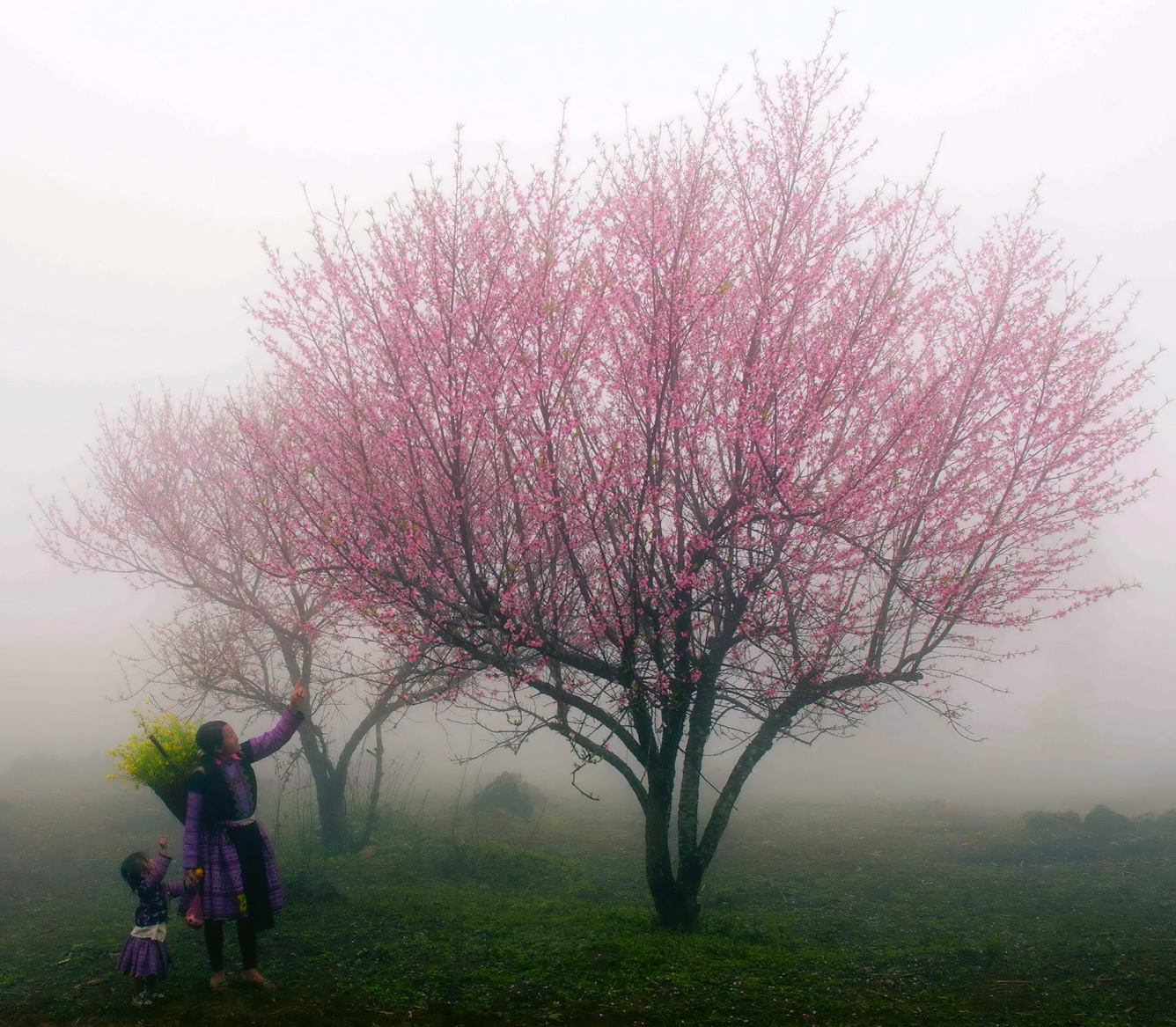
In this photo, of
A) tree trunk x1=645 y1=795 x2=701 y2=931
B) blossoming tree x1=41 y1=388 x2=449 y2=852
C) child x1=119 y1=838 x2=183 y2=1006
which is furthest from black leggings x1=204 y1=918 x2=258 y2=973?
blossoming tree x1=41 y1=388 x2=449 y2=852

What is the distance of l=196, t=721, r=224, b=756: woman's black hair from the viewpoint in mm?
6199

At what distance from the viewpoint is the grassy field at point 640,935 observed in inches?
233

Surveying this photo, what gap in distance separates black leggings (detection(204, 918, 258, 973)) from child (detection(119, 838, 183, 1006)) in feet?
1.17

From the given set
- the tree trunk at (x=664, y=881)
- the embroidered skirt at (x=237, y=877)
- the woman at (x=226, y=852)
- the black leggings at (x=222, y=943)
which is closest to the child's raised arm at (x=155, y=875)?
the woman at (x=226, y=852)

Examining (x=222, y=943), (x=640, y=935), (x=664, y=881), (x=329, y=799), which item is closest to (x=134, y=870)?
(x=222, y=943)

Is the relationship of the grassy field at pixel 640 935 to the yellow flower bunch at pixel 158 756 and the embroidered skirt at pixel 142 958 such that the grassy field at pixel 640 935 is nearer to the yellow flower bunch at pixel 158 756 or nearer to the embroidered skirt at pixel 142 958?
the embroidered skirt at pixel 142 958

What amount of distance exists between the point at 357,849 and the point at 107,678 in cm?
3948

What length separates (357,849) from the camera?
1325cm

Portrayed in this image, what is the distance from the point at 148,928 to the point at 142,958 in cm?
23

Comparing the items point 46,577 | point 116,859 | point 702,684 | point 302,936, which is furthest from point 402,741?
point 46,577

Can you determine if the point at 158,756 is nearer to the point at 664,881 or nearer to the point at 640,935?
the point at 640,935

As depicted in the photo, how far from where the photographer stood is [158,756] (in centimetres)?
681

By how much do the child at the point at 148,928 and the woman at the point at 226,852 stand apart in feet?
0.90

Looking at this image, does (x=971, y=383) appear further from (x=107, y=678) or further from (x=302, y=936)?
(x=107, y=678)
